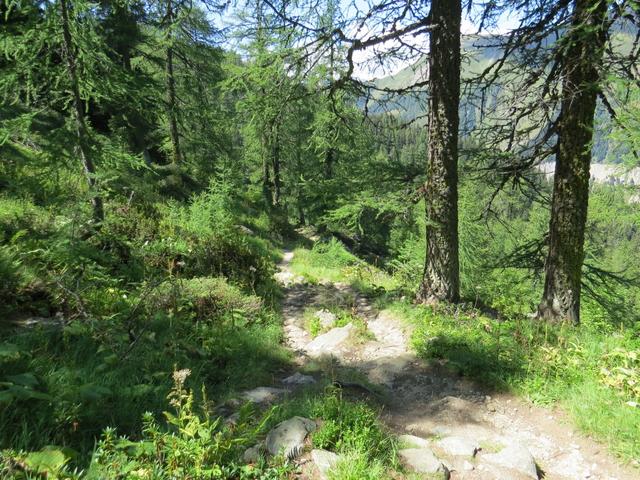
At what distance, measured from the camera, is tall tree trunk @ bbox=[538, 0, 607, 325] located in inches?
232

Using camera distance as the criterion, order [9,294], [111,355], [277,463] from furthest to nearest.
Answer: [9,294] → [111,355] → [277,463]

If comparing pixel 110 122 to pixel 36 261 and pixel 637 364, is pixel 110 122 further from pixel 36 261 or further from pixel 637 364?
pixel 637 364

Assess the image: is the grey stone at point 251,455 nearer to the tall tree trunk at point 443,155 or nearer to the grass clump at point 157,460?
the grass clump at point 157,460

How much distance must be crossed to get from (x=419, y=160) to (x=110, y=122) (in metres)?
13.2

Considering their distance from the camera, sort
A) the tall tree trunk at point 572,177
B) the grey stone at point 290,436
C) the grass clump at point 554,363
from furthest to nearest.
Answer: the tall tree trunk at point 572,177, the grass clump at point 554,363, the grey stone at point 290,436

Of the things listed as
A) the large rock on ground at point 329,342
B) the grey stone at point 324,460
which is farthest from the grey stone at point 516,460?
the large rock on ground at point 329,342

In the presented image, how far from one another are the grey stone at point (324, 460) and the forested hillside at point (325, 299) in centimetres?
3

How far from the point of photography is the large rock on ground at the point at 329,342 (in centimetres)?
700

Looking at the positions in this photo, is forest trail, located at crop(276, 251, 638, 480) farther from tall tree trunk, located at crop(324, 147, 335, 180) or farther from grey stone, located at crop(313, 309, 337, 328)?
tall tree trunk, located at crop(324, 147, 335, 180)

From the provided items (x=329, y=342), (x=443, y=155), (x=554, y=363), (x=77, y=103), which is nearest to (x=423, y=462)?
(x=554, y=363)

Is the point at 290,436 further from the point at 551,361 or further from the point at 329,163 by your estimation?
the point at 329,163

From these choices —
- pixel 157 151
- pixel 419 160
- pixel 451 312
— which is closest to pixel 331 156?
pixel 157 151

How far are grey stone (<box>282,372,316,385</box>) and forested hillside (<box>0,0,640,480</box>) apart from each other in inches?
2.1

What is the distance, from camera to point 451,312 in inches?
286
